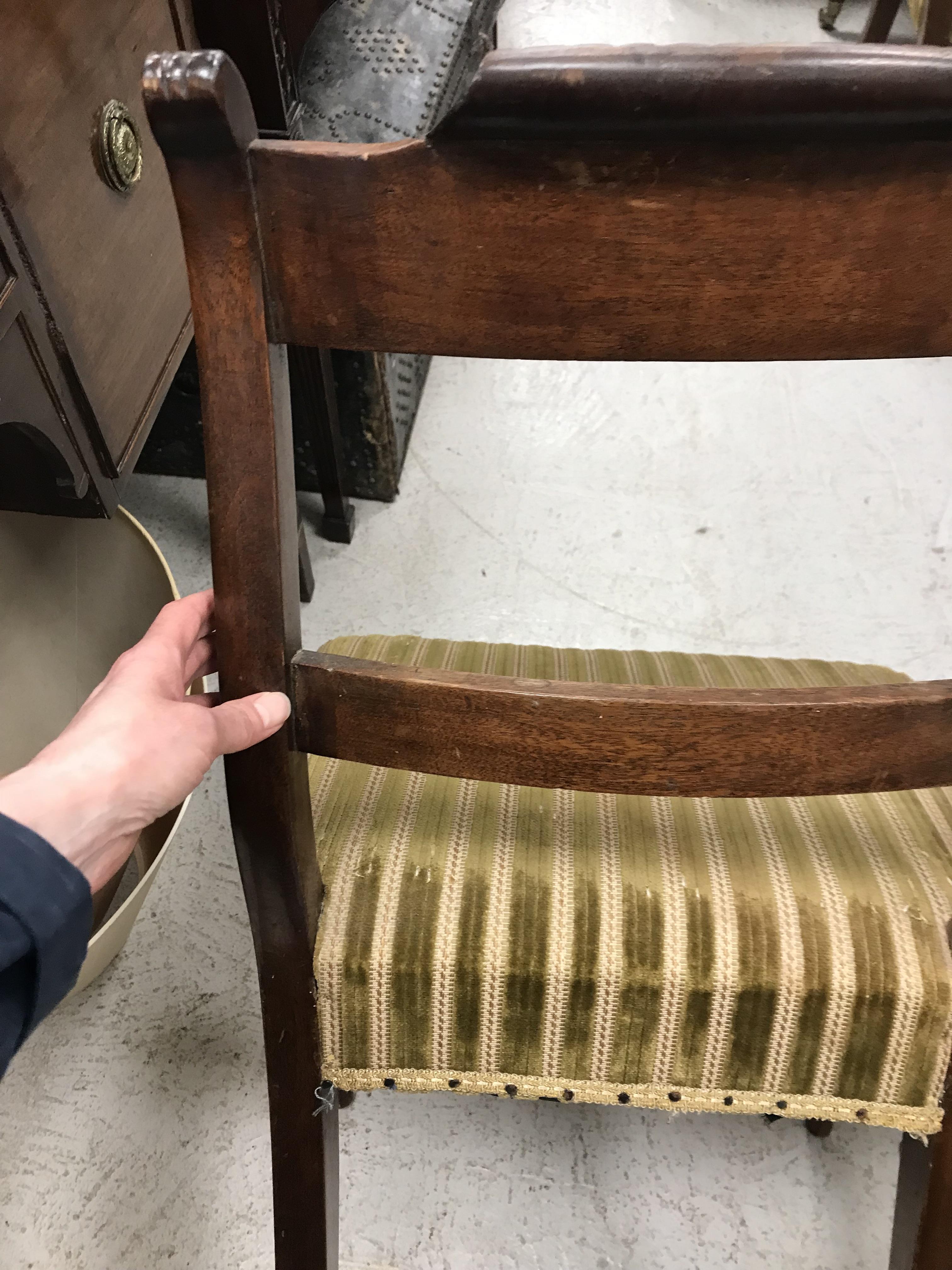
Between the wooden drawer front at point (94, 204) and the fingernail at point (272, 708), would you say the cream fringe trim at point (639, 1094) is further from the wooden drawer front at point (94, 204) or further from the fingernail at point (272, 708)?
the wooden drawer front at point (94, 204)

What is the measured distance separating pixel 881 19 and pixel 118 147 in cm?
241

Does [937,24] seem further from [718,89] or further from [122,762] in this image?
[122,762]

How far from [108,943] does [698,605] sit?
941 millimetres

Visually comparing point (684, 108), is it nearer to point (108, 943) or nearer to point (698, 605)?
point (108, 943)

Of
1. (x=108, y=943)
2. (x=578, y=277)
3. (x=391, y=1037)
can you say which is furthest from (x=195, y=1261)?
(x=578, y=277)

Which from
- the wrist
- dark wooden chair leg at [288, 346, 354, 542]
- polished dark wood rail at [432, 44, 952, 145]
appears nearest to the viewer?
polished dark wood rail at [432, 44, 952, 145]

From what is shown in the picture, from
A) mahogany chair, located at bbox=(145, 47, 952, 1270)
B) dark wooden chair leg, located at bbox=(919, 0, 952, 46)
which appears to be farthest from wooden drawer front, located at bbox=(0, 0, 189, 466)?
dark wooden chair leg, located at bbox=(919, 0, 952, 46)

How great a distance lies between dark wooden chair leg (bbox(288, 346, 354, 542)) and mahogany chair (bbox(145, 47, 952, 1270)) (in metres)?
0.59

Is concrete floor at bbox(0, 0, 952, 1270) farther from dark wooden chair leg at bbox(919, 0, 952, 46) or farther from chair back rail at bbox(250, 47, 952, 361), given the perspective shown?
chair back rail at bbox(250, 47, 952, 361)

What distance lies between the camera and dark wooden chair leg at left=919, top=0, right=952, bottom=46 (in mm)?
1536

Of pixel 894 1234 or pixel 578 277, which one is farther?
pixel 894 1234

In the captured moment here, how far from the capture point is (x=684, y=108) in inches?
10.8

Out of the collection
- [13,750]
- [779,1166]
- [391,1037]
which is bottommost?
[779,1166]

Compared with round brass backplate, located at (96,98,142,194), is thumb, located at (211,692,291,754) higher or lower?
lower
